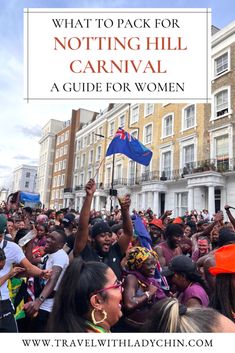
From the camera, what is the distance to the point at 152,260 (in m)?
2.69

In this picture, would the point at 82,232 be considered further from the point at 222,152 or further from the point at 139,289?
the point at 222,152

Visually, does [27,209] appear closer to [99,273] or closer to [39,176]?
[99,273]

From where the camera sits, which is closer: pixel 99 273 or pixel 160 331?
pixel 160 331

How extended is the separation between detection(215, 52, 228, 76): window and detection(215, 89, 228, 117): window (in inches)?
54.2

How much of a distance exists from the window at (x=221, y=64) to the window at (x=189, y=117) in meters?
2.75

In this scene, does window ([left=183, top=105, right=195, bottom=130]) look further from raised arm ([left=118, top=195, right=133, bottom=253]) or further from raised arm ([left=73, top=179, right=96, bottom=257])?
raised arm ([left=73, top=179, right=96, bottom=257])

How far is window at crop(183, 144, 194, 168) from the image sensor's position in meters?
20.8

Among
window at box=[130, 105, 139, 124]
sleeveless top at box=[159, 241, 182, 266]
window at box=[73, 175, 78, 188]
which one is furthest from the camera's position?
window at box=[73, 175, 78, 188]

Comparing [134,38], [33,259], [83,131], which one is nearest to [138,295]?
[33,259]

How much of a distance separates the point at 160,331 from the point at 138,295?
1.23 meters

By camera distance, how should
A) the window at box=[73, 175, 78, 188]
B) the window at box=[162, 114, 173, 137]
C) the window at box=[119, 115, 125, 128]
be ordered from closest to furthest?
the window at box=[162, 114, 173, 137], the window at box=[119, 115, 125, 128], the window at box=[73, 175, 78, 188]

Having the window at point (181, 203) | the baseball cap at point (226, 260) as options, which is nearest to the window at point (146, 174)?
the window at point (181, 203)

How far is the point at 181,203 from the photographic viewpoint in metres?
21.3
